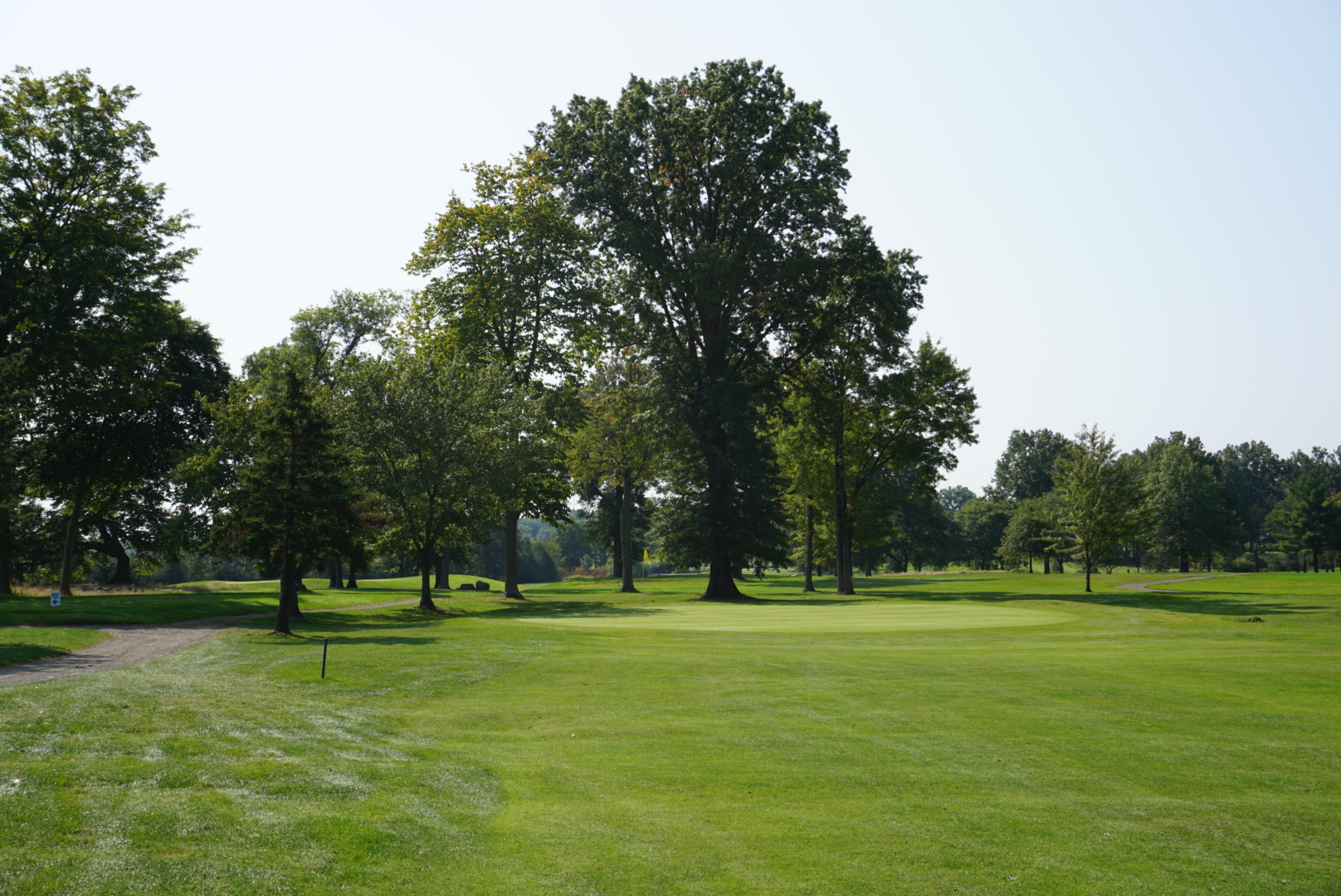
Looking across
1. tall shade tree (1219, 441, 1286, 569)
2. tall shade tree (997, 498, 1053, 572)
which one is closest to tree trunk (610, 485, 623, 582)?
tall shade tree (997, 498, 1053, 572)

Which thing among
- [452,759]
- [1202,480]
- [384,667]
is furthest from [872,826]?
[1202,480]

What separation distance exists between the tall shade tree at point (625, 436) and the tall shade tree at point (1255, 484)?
11579 cm

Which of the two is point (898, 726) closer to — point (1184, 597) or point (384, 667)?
point (384, 667)

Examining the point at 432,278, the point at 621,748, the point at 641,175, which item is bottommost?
the point at 621,748

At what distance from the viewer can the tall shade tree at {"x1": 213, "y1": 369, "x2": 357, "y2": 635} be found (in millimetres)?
27656

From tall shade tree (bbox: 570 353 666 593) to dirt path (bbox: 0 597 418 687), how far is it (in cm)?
2218

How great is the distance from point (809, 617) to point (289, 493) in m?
18.0

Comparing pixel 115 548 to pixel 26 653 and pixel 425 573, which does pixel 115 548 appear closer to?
pixel 425 573

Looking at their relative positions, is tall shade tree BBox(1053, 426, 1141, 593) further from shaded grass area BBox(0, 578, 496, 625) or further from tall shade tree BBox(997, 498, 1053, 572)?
tall shade tree BBox(997, 498, 1053, 572)

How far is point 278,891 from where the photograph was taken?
21.3ft

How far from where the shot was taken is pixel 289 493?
27.6m

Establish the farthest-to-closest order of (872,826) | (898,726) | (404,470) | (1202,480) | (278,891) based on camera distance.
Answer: (1202,480), (404,470), (898,726), (872,826), (278,891)

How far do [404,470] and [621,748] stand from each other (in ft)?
99.8

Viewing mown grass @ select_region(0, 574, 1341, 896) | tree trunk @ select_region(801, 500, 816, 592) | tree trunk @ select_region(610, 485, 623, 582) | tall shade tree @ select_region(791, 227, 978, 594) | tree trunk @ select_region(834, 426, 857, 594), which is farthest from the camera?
tree trunk @ select_region(610, 485, 623, 582)
